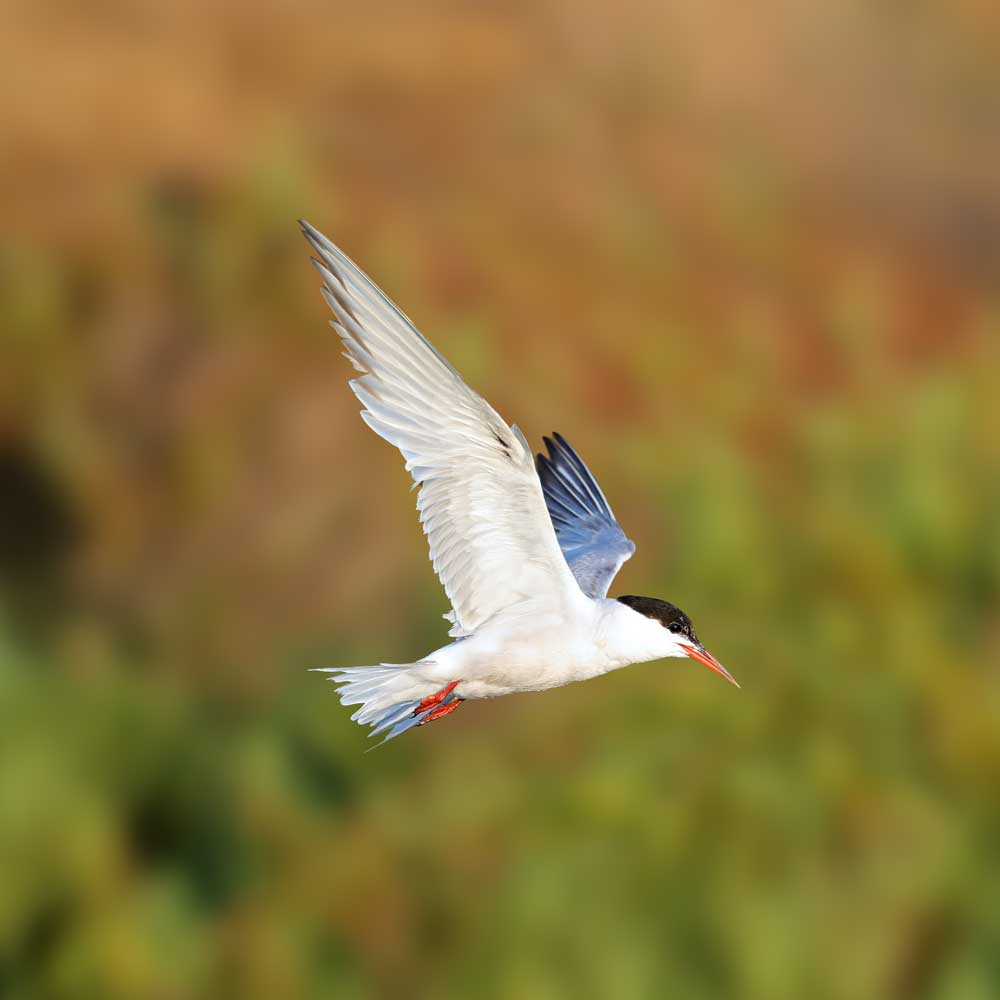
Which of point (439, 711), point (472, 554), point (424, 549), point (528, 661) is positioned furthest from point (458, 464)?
point (424, 549)

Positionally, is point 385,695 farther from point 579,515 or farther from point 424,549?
point 424,549

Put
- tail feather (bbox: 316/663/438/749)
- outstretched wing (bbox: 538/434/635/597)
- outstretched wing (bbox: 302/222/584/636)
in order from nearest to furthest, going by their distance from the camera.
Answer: outstretched wing (bbox: 302/222/584/636)
tail feather (bbox: 316/663/438/749)
outstretched wing (bbox: 538/434/635/597)

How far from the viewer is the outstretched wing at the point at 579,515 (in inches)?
173

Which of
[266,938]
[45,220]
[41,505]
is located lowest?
[266,938]

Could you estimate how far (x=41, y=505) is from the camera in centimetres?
1005

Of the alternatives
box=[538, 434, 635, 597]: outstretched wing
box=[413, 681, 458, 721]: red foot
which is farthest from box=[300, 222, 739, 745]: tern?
box=[538, 434, 635, 597]: outstretched wing

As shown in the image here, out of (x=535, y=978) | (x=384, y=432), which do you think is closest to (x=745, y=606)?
(x=535, y=978)

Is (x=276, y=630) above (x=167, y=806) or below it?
above

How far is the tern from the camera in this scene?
11.7 ft

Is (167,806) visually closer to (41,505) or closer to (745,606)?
(41,505)

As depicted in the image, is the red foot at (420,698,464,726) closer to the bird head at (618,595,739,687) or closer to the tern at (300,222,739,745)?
the tern at (300,222,739,745)

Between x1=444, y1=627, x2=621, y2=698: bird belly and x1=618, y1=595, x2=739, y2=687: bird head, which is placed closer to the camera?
x1=444, y1=627, x2=621, y2=698: bird belly

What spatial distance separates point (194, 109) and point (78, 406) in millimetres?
2235

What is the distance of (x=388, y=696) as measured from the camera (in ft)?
12.3
